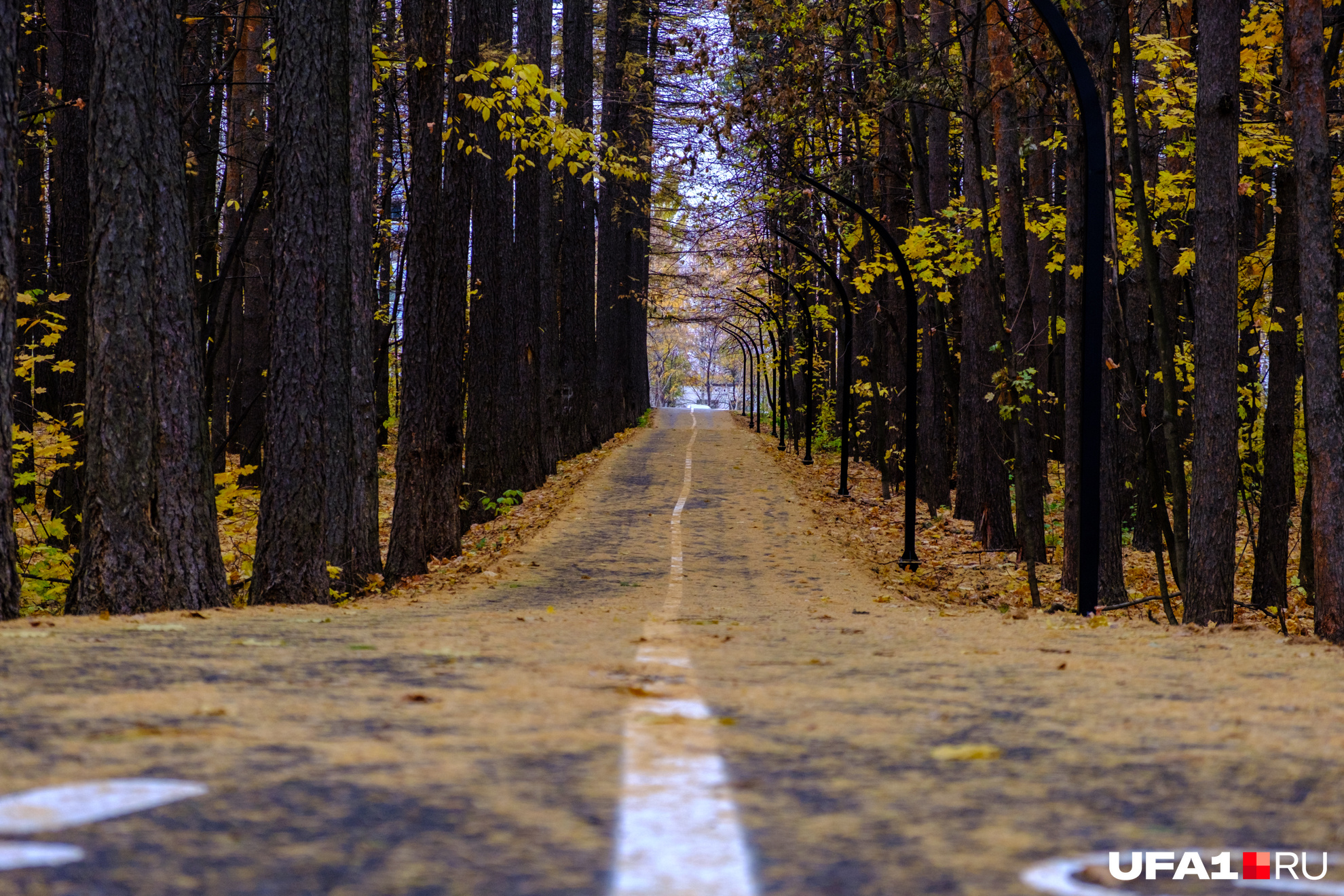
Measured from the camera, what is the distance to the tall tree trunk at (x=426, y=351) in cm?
1430

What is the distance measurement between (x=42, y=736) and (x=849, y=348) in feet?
74.3

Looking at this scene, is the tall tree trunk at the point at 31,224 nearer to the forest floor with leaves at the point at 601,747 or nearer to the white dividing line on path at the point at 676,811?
the forest floor with leaves at the point at 601,747

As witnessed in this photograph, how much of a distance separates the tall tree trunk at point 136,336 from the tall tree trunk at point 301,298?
7.30 ft

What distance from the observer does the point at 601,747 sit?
8.80 feet

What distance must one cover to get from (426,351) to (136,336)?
6824 mm

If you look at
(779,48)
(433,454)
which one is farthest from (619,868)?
(779,48)

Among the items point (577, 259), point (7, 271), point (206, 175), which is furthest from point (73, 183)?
point (577, 259)

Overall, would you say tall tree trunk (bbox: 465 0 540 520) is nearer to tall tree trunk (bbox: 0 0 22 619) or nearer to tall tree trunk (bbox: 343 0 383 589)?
tall tree trunk (bbox: 343 0 383 589)

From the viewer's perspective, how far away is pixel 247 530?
17438mm

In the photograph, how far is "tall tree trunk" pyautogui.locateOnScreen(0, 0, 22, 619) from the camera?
6.56m

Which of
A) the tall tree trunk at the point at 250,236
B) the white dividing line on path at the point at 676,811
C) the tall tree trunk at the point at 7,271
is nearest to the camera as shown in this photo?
the white dividing line on path at the point at 676,811

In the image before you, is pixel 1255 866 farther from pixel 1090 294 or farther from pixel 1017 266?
pixel 1017 266

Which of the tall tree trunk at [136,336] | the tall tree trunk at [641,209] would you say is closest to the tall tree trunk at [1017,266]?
the tall tree trunk at [136,336]

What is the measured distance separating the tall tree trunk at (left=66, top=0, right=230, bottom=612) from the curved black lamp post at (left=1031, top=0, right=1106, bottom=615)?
23.6 ft
